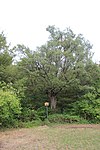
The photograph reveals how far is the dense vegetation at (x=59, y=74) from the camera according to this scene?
1927 centimetres

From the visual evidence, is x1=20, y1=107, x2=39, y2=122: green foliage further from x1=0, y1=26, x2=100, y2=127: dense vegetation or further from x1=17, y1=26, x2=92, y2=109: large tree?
x1=17, y1=26, x2=92, y2=109: large tree

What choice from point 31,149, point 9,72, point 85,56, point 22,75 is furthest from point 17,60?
point 31,149

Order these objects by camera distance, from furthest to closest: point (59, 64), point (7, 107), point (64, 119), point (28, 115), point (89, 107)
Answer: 1. point (59, 64)
2. point (89, 107)
3. point (28, 115)
4. point (64, 119)
5. point (7, 107)

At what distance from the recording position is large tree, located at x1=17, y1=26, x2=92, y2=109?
63.9ft

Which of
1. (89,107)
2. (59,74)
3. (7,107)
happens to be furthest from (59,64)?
(7,107)

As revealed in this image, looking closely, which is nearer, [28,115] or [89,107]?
[28,115]

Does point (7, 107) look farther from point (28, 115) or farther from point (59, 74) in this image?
point (59, 74)

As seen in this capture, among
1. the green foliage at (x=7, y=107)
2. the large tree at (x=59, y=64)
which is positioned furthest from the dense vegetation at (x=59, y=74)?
the green foliage at (x=7, y=107)

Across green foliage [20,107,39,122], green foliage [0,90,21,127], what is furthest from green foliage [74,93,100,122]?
green foliage [0,90,21,127]

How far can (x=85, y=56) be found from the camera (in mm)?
20344

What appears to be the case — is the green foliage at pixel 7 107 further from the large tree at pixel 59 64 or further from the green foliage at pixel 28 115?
the large tree at pixel 59 64

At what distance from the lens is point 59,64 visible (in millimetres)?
20172

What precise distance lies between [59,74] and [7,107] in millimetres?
5974

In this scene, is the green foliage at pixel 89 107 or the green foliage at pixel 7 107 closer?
the green foliage at pixel 7 107
